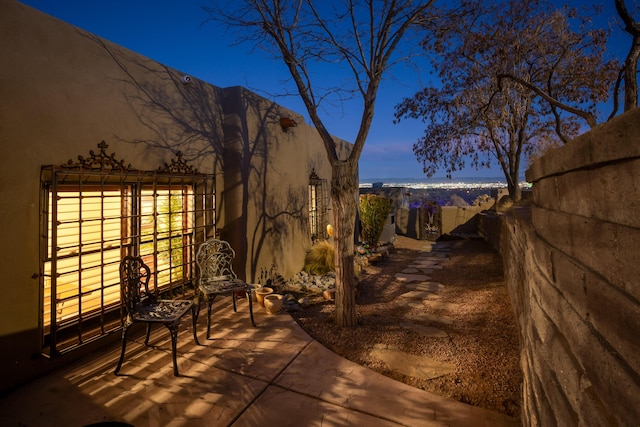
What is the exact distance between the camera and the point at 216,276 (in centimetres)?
469

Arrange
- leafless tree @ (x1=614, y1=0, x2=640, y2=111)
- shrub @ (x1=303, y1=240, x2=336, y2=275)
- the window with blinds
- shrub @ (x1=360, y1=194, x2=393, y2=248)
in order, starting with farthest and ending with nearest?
1. shrub @ (x1=360, y1=194, x2=393, y2=248)
2. the window with blinds
3. shrub @ (x1=303, y1=240, x2=336, y2=275)
4. leafless tree @ (x1=614, y1=0, x2=640, y2=111)

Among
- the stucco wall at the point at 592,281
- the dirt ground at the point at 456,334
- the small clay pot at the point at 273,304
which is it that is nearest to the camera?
→ the stucco wall at the point at 592,281

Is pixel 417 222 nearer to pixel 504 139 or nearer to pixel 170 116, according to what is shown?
pixel 504 139

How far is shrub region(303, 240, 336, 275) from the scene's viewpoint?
7.34m

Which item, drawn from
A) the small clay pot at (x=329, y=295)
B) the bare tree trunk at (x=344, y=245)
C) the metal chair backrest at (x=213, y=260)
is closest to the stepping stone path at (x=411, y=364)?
the bare tree trunk at (x=344, y=245)

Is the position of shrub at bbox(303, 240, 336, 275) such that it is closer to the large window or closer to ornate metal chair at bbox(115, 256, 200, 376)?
the large window

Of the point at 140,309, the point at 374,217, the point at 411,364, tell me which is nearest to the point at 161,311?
the point at 140,309

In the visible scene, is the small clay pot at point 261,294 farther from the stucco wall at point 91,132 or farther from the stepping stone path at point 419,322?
the stepping stone path at point 419,322

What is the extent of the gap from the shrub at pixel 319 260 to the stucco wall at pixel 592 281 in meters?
5.89

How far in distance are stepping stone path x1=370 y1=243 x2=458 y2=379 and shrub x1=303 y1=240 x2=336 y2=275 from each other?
5.20ft

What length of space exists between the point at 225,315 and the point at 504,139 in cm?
1042

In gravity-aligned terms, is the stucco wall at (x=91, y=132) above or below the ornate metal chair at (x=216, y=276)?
above

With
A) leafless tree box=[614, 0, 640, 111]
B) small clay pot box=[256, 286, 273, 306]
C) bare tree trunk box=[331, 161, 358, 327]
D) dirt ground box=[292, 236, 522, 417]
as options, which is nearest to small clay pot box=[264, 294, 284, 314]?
small clay pot box=[256, 286, 273, 306]

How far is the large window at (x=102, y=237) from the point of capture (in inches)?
125
